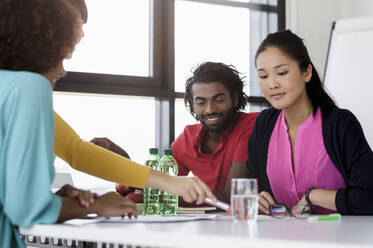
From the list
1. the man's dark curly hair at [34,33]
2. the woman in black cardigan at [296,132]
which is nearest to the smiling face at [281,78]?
the woman in black cardigan at [296,132]

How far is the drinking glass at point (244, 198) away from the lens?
1.22 metres

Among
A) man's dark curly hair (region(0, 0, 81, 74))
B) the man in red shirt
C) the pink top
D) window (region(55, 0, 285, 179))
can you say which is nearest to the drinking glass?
man's dark curly hair (region(0, 0, 81, 74))

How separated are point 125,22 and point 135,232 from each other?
2690 mm

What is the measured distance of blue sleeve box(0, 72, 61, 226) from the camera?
1011 mm

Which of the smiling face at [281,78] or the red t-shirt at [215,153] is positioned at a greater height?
the smiling face at [281,78]

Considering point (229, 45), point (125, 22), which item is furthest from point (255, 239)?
point (229, 45)

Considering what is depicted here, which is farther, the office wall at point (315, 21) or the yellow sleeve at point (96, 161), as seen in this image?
the office wall at point (315, 21)

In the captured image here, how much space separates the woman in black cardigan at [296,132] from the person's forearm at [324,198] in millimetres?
26

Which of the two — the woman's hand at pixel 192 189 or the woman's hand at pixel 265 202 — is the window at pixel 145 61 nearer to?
the woman's hand at pixel 265 202

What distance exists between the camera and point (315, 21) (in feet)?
13.1

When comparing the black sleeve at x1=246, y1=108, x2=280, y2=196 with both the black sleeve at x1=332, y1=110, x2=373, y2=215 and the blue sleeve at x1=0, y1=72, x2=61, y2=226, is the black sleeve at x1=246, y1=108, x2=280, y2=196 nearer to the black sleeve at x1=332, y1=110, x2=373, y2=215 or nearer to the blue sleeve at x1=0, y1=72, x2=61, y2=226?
the black sleeve at x1=332, y1=110, x2=373, y2=215

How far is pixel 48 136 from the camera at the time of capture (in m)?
1.05

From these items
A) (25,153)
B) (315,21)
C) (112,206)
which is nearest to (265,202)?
(112,206)

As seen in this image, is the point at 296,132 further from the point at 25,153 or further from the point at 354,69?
the point at 354,69
